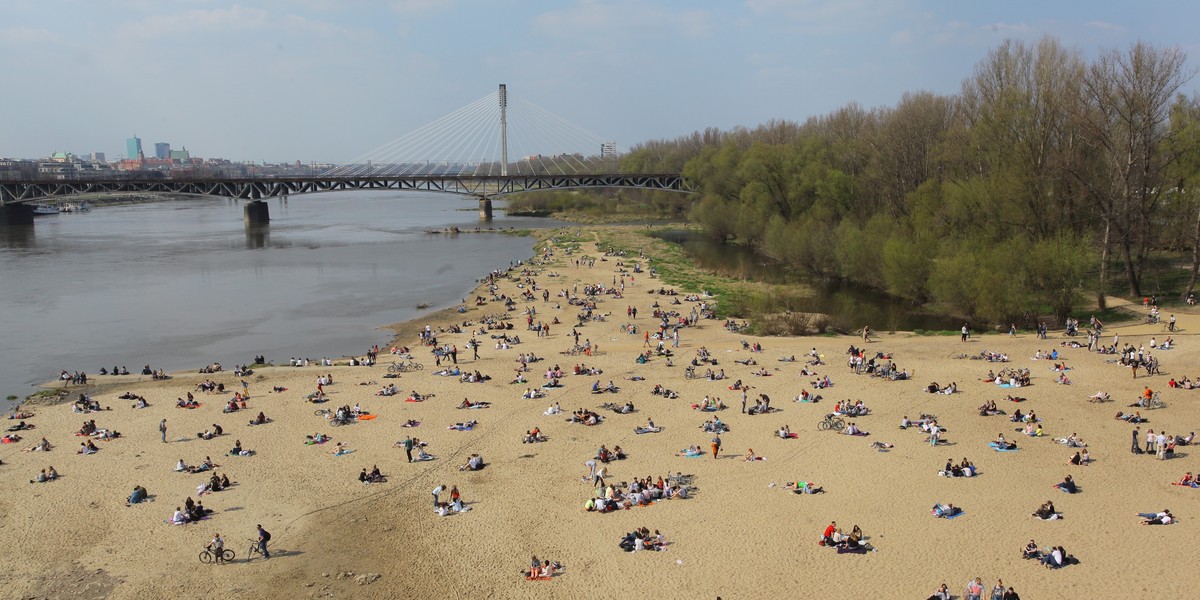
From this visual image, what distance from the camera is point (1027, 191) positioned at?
140 feet

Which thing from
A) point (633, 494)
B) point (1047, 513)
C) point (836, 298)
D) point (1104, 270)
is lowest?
point (633, 494)

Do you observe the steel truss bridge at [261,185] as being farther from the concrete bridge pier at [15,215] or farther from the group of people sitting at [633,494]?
the group of people sitting at [633,494]

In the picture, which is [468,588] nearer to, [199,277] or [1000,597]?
[1000,597]

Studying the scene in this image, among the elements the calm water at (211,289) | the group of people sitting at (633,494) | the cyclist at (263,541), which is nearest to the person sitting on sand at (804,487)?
the group of people sitting at (633,494)

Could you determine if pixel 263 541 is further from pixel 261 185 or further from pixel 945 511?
pixel 261 185

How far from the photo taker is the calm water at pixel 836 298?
43344 mm

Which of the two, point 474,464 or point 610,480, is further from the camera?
point 474,464

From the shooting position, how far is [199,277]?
65812mm

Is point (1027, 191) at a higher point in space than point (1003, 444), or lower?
higher

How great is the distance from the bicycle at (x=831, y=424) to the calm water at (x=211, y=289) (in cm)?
2324

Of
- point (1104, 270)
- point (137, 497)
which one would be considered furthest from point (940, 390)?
point (137, 497)

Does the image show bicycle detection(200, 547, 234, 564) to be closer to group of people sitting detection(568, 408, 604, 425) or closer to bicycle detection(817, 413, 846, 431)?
group of people sitting detection(568, 408, 604, 425)

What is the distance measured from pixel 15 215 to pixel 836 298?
11573cm

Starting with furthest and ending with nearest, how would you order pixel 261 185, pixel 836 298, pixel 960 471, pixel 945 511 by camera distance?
pixel 261 185 → pixel 836 298 → pixel 960 471 → pixel 945 511
